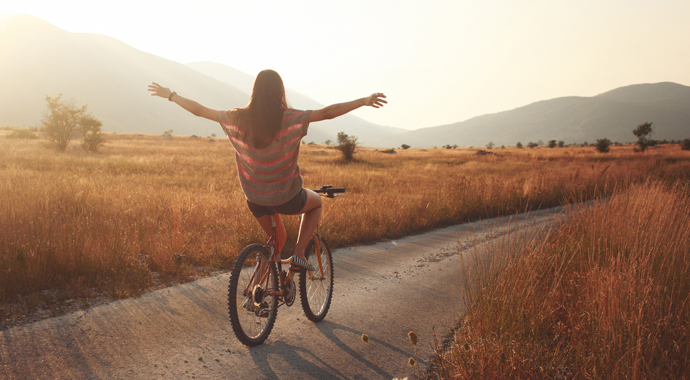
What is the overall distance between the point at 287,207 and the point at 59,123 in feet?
112

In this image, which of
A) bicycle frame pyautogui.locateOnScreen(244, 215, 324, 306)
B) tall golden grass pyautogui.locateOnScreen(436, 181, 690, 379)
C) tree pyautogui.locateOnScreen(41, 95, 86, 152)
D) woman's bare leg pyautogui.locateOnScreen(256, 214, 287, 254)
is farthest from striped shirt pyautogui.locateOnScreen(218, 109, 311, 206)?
tree pyautogui.locateOnScreen(41, 95, 86, 152)

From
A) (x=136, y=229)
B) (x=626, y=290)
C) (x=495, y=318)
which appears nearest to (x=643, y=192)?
(x=626, y=290)

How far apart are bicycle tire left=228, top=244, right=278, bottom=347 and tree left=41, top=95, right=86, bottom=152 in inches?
1257

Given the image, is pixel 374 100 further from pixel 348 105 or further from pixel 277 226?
Result: pixel 277 226

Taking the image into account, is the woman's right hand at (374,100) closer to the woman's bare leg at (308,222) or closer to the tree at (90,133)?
the woman's bare leg at (308,222)

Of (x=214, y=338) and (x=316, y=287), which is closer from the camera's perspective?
(x=214, y=338)

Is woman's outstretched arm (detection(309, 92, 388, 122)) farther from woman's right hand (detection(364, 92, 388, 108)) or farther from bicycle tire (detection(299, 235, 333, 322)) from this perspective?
bicycle tire (detection(299, 235, 333, 322))

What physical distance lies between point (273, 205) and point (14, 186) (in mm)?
7234

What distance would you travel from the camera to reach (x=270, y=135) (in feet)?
10.1

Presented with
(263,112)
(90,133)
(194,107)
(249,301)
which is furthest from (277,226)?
(90,133)

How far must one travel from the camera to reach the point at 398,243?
7.88 meters

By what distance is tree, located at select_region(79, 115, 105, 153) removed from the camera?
28942mm

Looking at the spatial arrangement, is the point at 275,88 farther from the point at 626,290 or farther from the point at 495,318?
the point at 626,290

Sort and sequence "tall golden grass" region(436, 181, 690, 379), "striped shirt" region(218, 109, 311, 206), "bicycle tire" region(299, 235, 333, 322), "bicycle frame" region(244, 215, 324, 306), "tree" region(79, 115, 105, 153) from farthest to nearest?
"tree" region(79, 115, 105, 153) → "bicycle tire" region(299, 235, 333, 322) → "bicycle frame" region(244, 215, 324, 306) → "striped shirt" region(218, 109, 311, 206) → "tall golden grass" region(436, 181, 690, 379)
